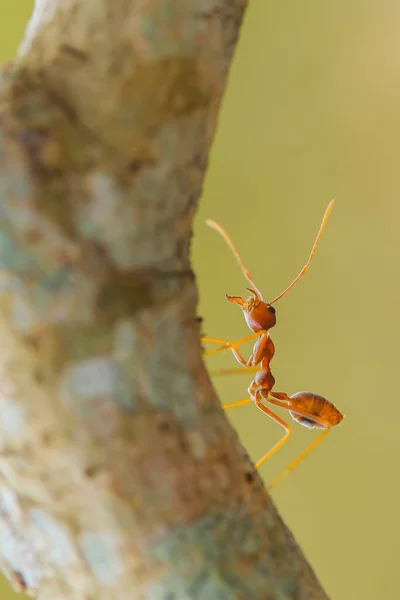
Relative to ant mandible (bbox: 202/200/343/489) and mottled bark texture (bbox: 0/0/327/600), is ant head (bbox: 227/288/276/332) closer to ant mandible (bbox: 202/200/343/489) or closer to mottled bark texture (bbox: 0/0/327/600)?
ant mandible (bbox: 202/200/343/489)

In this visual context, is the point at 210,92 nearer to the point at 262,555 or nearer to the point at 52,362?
the point at 52,362

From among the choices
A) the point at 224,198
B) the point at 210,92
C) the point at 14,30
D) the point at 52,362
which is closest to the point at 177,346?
the point at 52,362

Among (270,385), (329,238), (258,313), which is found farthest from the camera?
(329,238)

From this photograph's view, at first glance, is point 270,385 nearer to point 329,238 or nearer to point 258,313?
point 258,313

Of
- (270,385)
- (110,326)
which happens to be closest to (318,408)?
(270,385)

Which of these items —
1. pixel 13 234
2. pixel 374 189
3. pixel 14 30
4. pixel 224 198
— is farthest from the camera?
Result: pixel 224 198

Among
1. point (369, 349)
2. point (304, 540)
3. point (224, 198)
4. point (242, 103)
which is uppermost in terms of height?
point (242, 103)

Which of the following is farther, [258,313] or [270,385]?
[270,385]

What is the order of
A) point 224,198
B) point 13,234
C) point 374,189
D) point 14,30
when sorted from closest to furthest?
point 13,234 < point 14,30 < point 374,189 < point 224,198
